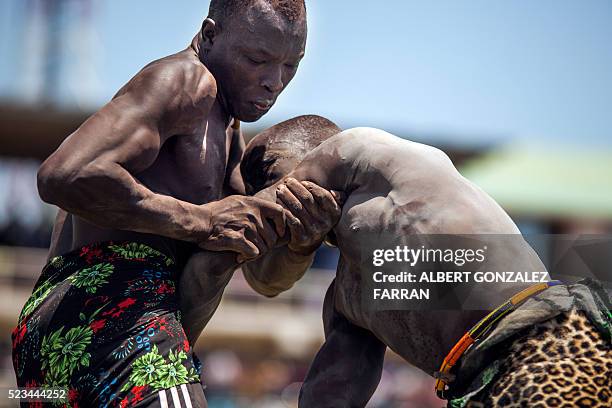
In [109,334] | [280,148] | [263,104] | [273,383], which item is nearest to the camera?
[109,334]

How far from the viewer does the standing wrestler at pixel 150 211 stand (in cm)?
281

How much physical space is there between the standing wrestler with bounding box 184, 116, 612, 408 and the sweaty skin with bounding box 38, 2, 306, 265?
0.51ft

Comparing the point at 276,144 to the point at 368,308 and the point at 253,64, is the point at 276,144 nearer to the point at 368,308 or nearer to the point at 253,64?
the point at 253,64

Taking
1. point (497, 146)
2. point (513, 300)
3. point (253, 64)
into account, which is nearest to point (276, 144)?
point (253, 64)

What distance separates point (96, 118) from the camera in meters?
2.85

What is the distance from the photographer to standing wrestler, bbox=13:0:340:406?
2.81 m

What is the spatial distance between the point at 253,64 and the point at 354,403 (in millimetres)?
1177

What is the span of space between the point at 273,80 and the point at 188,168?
1.42ft

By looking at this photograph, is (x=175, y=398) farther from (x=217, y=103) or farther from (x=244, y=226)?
(x=217, y=103)

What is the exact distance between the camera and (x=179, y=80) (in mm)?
2982

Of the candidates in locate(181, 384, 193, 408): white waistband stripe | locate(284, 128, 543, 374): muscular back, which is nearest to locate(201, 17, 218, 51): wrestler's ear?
locate(284, 128, 543, 374): muscular back

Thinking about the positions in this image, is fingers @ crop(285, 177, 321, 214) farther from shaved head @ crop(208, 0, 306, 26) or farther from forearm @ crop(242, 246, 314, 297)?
shaved head @ crop(208, 0, 306, 26)

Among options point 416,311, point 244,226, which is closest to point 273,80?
point 244,226

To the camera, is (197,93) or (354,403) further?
(354,403)
